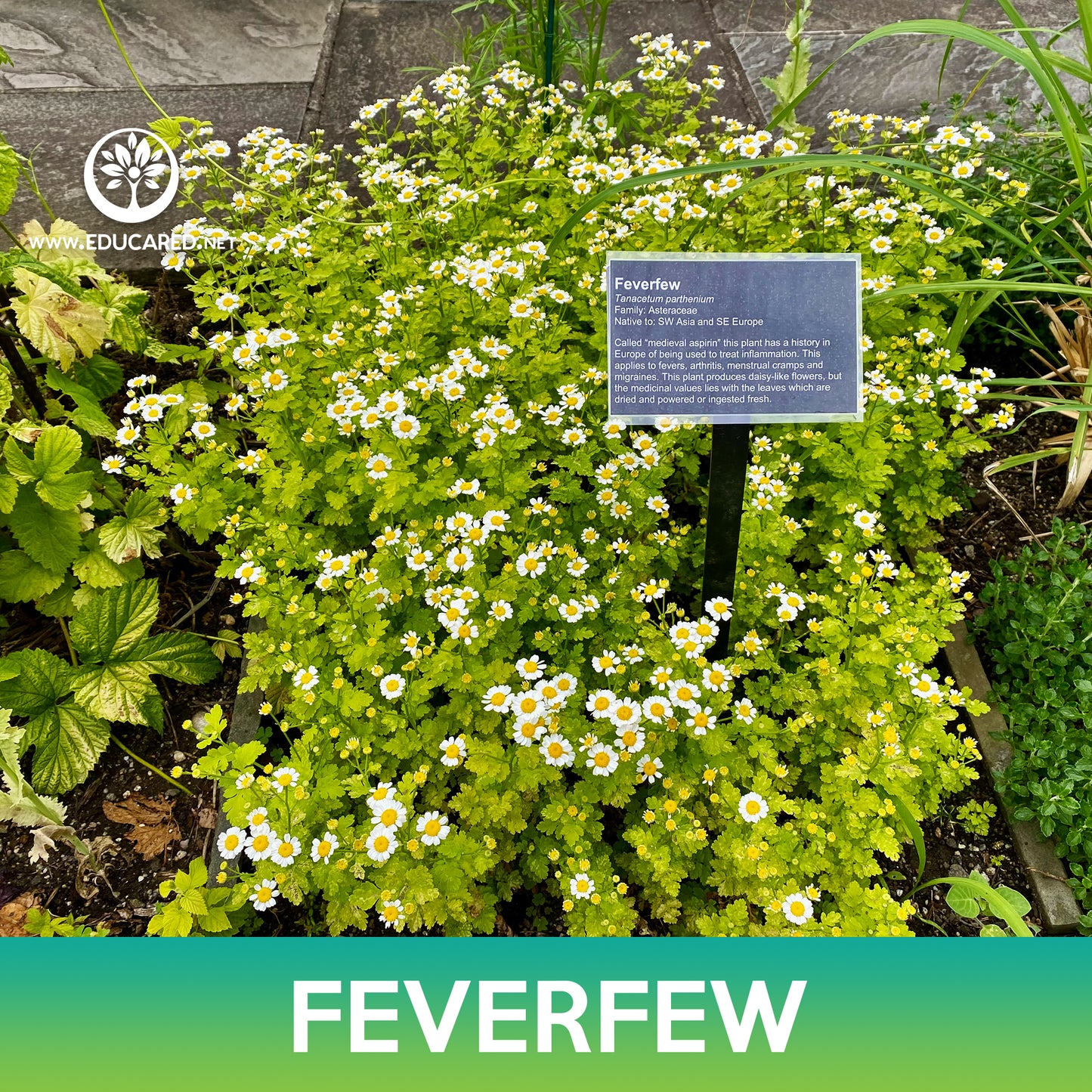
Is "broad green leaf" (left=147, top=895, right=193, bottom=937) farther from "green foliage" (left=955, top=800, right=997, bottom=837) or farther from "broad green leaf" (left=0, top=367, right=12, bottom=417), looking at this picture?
"green foliage" (left=955, top=800, right=997, bottom=837)

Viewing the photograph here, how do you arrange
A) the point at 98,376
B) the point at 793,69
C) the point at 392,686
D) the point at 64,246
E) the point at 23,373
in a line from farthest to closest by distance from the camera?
the point at 793,69 < the point at 64,246 < the point at 98,376 < the point at 23,373 < the point at 392,686

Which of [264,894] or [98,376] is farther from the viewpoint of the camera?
[98,376]

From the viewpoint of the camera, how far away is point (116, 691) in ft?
7.98

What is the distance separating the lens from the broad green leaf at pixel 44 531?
255 cm

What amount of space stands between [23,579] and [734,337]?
2.34 metres

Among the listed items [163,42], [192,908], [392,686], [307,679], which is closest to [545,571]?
[392,686]

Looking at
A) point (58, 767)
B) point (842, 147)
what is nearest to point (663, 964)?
point (58, 767)

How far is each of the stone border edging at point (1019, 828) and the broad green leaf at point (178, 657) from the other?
231 centimetres

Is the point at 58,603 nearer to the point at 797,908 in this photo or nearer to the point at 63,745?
the point at 63,745

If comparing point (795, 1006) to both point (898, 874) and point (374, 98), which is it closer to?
point (898, 874)

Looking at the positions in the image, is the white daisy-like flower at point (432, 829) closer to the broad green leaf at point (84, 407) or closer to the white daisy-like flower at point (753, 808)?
the white daisy-like flower at point (753, 808)

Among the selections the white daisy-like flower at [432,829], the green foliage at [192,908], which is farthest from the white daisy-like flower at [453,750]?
the green foliage at [192,908]

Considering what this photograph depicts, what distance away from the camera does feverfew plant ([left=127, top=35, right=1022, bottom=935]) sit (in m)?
1.98

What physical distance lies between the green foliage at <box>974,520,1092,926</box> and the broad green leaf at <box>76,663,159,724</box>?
102 inches
